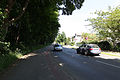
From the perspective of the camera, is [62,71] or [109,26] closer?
[62,71]

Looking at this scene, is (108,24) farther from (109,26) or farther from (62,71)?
(62,71)

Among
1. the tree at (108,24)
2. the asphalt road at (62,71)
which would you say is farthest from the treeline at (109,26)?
the asphalt road at (62,71)

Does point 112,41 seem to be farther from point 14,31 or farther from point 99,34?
point 14,31

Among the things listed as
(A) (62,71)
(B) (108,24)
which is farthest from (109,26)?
(A) (62,71)

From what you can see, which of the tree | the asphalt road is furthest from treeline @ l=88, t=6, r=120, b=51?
the asphalt road

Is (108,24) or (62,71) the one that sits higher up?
(108,24)

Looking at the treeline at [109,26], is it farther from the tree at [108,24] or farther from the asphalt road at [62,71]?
the asphalt road at [62,71]

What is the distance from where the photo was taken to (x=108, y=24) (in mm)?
22891

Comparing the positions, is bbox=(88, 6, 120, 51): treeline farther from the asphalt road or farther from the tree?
the asphalt road

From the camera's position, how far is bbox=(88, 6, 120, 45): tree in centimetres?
2175

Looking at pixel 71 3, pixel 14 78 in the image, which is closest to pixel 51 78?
pixel 14 78

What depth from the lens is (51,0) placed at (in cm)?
1039

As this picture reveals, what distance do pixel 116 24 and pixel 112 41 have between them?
4.69 metres

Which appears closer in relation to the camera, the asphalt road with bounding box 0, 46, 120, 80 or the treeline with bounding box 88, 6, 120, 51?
the asphalt road with bounding box 0, 46, 120, 80
